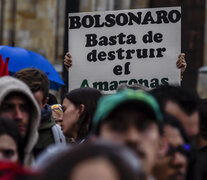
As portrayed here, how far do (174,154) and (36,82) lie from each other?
62.1 inches

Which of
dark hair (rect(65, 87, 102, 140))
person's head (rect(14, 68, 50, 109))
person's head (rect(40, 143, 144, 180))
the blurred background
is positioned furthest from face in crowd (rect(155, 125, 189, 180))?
the blurred background

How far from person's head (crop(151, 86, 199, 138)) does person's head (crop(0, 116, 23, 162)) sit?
2.72ft

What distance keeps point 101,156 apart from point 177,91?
219 centimetres

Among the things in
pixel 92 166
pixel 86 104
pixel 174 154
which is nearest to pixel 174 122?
pixel 174 154

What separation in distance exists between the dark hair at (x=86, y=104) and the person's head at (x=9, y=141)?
1837 millimetres

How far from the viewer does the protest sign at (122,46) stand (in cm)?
752

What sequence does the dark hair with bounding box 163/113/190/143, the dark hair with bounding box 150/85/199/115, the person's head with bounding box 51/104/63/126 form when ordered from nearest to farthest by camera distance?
the dark hair with bounding box 163/113/190/143
the dark hair with bounding box 150/85/199/115
the person's head with bounding box 51/104/63/126

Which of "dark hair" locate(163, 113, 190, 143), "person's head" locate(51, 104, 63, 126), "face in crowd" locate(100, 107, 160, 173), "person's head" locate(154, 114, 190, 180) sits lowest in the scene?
"person's head" locate(51, 104, 63, 126)

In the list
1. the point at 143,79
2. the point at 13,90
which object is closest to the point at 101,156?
the point at 13,90

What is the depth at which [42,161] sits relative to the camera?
123 inches

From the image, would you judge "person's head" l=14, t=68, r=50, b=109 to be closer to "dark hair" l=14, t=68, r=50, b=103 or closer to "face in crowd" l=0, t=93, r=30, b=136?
"dark hair" l=14, t=68, r=50, b=103

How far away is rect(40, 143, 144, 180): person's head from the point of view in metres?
2.77

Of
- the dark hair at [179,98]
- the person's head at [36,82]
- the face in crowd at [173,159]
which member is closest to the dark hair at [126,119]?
the face in crowd at [173,159]

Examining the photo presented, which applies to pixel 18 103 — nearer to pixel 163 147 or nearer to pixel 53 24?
pixel 163 147
